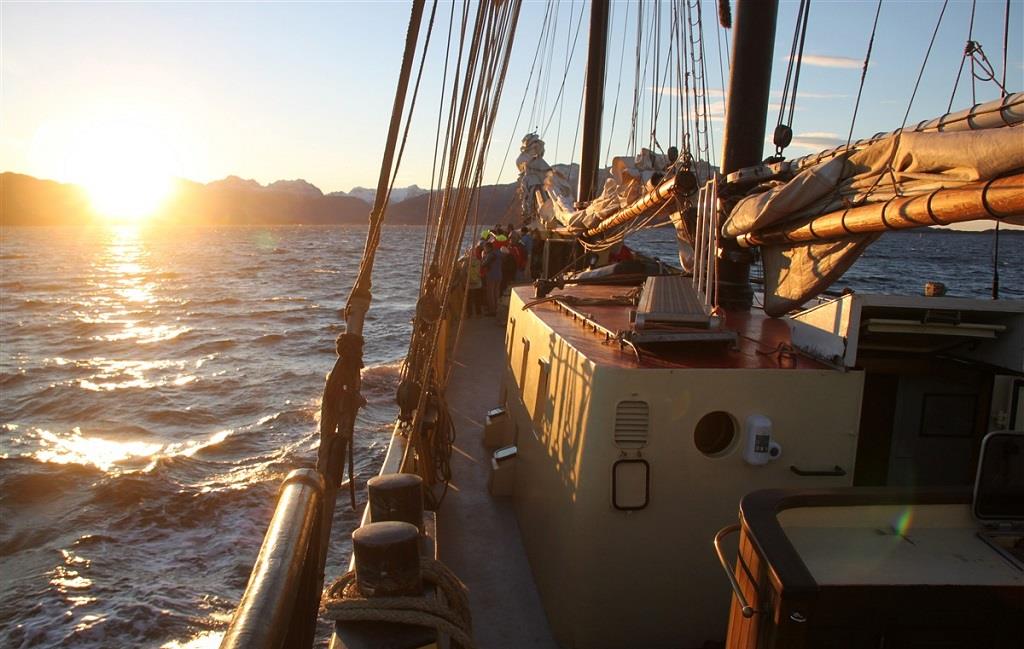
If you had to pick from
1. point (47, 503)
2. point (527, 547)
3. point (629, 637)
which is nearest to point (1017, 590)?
point (629, 637)

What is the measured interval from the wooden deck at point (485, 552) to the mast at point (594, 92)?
767 cm

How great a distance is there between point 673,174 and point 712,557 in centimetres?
465

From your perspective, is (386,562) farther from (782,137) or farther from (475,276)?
(475,276)

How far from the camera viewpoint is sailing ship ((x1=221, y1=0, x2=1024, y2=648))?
3.03m

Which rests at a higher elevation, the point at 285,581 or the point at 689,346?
the point at 689,346

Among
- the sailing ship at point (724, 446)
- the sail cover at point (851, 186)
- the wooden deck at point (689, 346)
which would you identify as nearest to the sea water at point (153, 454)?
the sailing ship at point (724, 446)

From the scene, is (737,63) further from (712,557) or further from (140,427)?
(140,427)

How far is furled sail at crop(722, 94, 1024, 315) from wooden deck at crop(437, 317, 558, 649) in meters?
2.76

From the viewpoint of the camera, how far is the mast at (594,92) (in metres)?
15.6

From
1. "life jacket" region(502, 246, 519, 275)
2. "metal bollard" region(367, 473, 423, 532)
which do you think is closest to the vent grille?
"metal bollard" region(367, 473, 423, 532)

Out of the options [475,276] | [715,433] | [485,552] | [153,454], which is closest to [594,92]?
[475,276]

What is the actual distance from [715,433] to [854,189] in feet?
5.39

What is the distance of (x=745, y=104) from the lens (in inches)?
278

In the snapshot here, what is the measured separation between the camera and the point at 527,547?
19.7 ft
